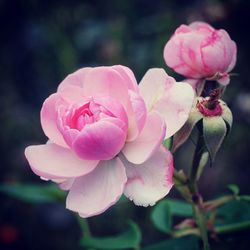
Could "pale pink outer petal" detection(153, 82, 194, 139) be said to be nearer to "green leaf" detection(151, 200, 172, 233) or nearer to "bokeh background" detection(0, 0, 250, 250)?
"green leaf" detection(151, 200, 172, 233)

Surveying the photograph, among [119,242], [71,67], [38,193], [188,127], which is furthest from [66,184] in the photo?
[71,67]

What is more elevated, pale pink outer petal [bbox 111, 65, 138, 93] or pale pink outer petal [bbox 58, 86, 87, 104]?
pale pink outer petal [bbox 111, 65, 138, 93]

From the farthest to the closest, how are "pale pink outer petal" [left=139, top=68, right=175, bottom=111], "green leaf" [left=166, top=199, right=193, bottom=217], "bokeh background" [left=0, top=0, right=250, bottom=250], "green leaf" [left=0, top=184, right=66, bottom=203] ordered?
"bokeh background" [left=0, top=0, right=250, bottom=250] → "green leaf" [left=0, top=184, right=66, bottom=203] → "green leaf" [left=166, top=199, right=193, bottom=217] → "pale pink outer petal" [left=139, top=68, right=175, bottom=111]

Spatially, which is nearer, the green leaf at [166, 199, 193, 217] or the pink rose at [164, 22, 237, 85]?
the pink rose at [164, 22, 237, 85]

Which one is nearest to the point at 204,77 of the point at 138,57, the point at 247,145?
the point at 247,145

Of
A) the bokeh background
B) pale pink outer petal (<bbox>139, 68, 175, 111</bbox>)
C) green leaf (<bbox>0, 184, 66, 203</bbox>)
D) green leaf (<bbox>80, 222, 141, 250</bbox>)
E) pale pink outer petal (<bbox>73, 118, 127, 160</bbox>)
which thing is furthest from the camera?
the bokeh background

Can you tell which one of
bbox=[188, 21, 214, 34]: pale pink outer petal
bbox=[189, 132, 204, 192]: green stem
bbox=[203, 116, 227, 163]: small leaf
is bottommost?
bbox=[189, 132, 204, 192]: green stem

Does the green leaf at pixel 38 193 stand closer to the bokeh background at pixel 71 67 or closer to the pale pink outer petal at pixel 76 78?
the pale pink outer petal at pixel 76 78

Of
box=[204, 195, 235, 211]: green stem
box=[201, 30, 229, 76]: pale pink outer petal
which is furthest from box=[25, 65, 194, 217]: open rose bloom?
box=[204, 195, 235, 211]: green stem

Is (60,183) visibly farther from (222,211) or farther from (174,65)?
(222,211)

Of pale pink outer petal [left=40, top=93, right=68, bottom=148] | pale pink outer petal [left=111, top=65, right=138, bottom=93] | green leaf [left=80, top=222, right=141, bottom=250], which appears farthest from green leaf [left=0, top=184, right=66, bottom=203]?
pale pink outer petal [left=111, top=65, right=138, bottom=93]
